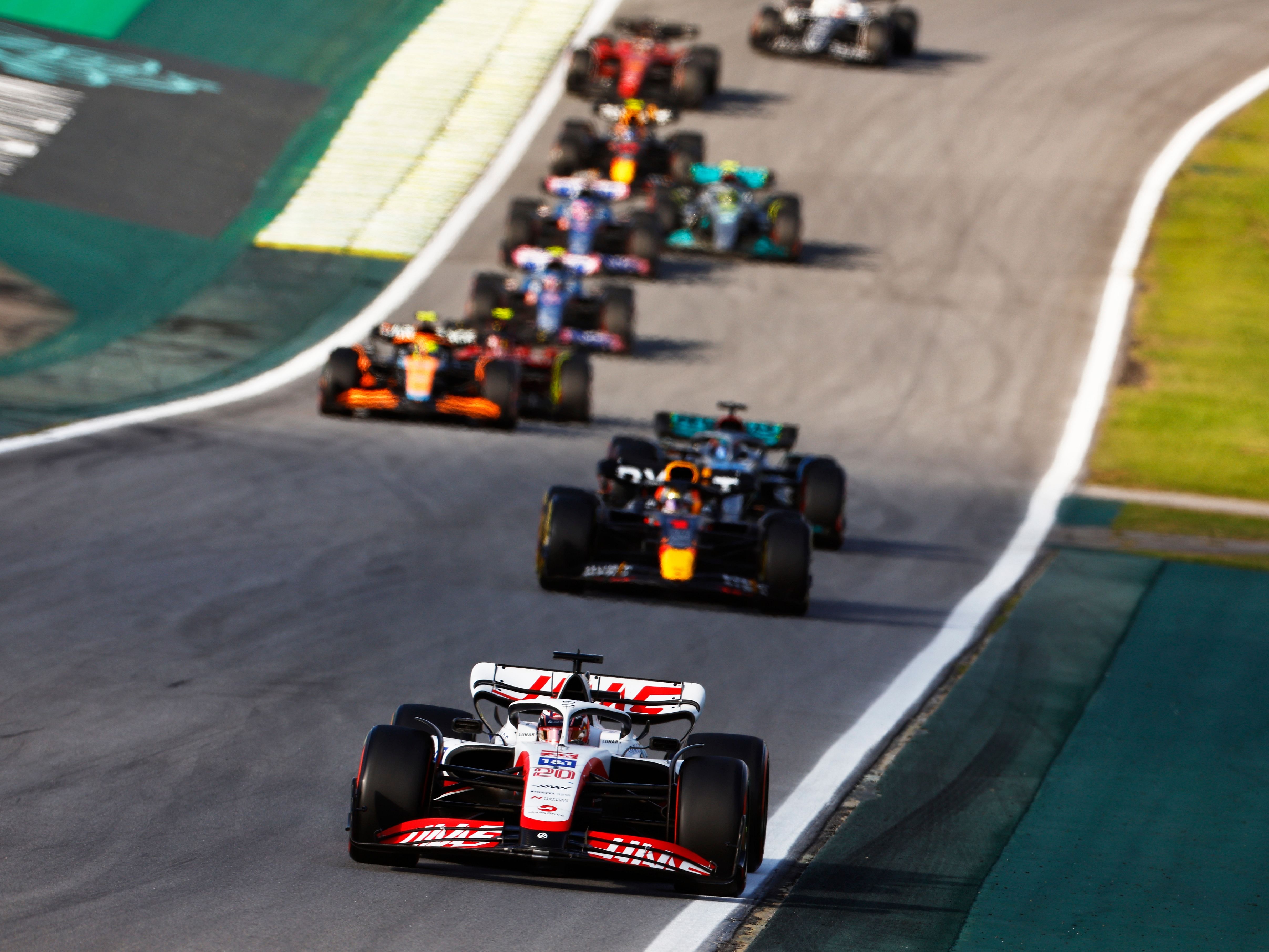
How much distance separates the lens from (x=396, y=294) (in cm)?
3562

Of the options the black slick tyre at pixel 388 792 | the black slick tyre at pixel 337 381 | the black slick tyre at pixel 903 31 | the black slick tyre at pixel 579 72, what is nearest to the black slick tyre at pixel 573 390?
the black slick tyre at pixel 337 381

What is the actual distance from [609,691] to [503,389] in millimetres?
14701

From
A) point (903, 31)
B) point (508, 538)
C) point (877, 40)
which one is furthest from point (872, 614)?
point (903, 31)

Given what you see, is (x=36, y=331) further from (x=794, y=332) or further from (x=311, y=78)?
(x=311, y=78)

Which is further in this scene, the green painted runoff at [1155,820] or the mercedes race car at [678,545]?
the mercedes race car at [678,545]

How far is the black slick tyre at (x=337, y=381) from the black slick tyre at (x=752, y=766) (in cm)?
1568

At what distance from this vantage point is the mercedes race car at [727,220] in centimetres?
3781

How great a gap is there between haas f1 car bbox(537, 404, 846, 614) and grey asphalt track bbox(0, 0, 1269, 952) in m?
0.36

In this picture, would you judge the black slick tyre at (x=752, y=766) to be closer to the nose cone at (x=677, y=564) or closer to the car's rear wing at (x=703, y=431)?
the nose cone at (x=677, y=564)

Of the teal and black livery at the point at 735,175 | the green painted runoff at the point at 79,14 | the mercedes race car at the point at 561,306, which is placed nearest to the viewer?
the mercedes race car at the point at 561,306

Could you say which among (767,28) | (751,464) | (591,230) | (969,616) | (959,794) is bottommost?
(959,794)

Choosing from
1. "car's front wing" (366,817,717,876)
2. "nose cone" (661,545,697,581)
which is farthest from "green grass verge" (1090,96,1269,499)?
"car's front wing" (366,817,717,876)

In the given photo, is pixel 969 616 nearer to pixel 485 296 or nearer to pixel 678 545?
pixel 678 545

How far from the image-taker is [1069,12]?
54.1 meters
